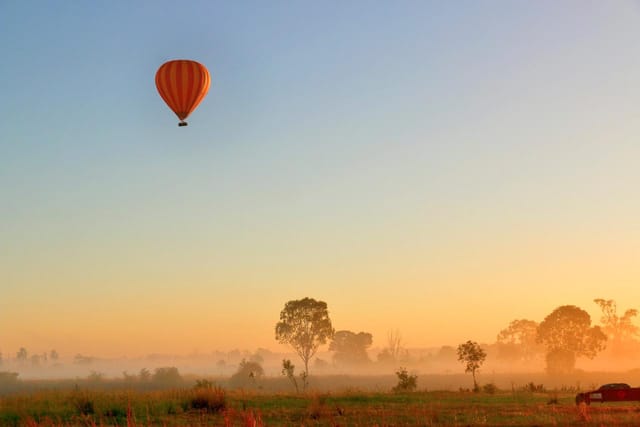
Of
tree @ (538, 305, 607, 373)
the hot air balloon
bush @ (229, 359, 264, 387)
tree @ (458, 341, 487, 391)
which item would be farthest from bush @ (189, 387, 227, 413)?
tree @ (538, 305, 607, 373)

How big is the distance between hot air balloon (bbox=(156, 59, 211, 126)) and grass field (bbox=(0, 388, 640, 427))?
15.2m

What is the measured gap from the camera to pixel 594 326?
7675 centimetres

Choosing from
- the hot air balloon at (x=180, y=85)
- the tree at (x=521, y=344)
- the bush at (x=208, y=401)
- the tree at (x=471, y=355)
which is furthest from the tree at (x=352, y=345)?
the bush at (x=208, y=401)

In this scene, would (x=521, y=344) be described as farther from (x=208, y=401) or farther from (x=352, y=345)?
(x=208, y=401)

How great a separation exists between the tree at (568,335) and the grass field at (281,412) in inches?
2145

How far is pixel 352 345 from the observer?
143750mm

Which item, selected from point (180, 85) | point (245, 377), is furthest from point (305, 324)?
point (180, 85)

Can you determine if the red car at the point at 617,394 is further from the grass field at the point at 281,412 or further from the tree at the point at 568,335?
the tree at the point at 568,335

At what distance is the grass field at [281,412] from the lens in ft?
58.1

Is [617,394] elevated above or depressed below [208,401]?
above

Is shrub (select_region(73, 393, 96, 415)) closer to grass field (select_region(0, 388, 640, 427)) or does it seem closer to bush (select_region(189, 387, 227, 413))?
grass field (select_region(0, 388, 640, 427))

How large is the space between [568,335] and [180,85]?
210ft

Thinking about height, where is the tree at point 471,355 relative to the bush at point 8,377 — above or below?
above

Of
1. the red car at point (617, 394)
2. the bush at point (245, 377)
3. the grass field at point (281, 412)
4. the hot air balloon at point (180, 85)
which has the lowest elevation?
the bush at point (245, 377)
